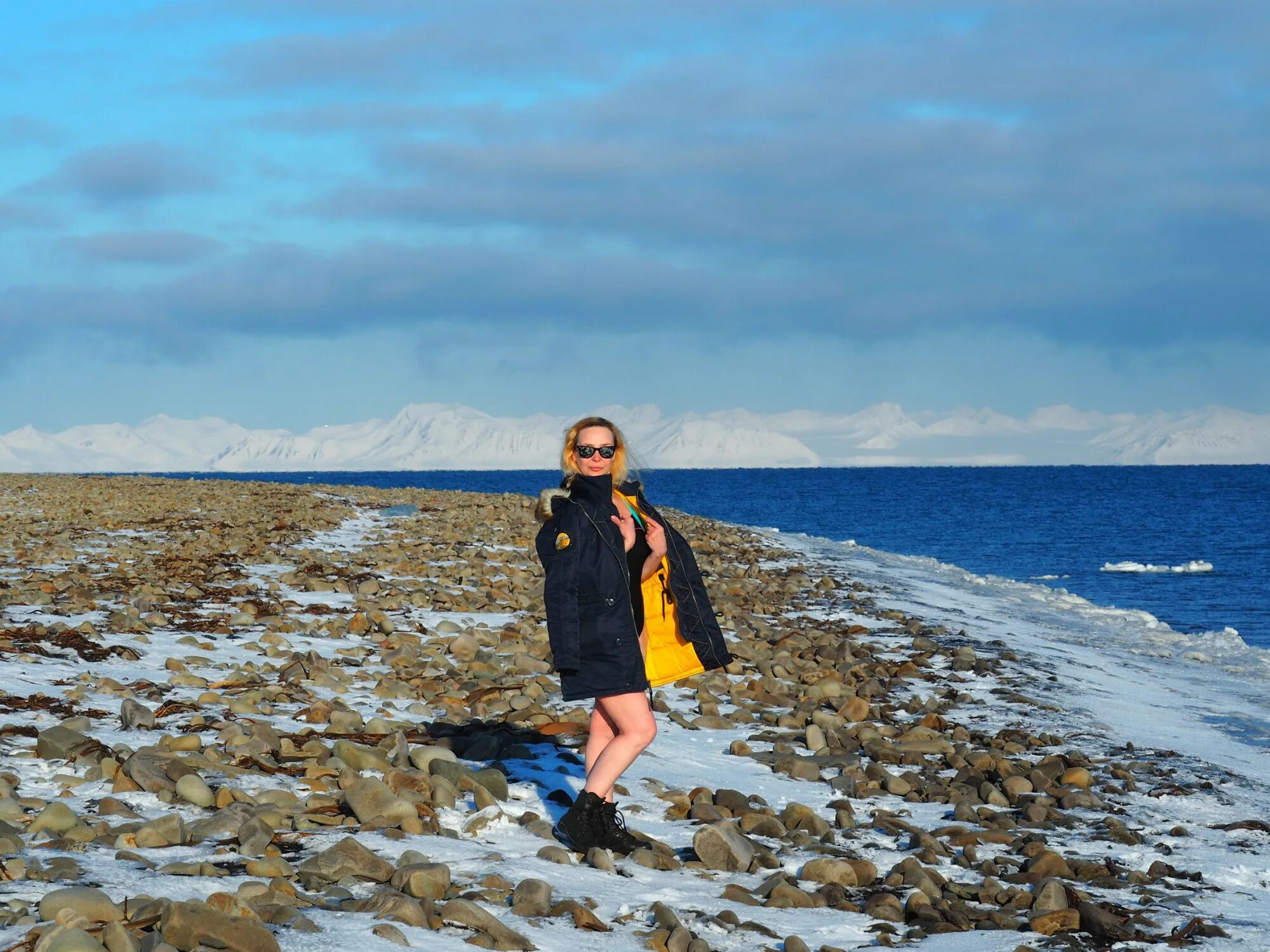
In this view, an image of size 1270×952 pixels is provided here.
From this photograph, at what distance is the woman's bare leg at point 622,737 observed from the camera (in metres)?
5.67

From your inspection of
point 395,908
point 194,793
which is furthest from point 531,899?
point 194,793

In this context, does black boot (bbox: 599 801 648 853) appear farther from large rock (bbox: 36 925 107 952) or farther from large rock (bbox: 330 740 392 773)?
large rock (bbox: 36 925 107 952)

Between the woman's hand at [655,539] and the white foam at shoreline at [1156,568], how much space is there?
3299 centimetres

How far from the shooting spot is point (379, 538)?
24.0 metres

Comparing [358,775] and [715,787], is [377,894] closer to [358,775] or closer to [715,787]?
[358,775]

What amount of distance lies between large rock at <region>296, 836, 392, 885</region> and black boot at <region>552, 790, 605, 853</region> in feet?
3.42

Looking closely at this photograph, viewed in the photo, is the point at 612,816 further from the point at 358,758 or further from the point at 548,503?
the point at 358,758

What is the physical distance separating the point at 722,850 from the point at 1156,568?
3456 cm

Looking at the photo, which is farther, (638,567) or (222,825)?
(638,567)

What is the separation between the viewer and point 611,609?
18.2 feet

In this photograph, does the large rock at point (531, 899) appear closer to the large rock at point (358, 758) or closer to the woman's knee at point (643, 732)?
the woman's knee at point (643, 732)

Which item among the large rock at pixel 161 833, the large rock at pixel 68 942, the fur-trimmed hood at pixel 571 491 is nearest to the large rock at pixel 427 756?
the large rock at pixel 161 833

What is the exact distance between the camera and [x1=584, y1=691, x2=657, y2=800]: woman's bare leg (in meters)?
5.67

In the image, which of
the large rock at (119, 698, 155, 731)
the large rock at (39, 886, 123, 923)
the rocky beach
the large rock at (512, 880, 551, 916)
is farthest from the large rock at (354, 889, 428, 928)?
the large rock at (119, 698, 155, 731)
